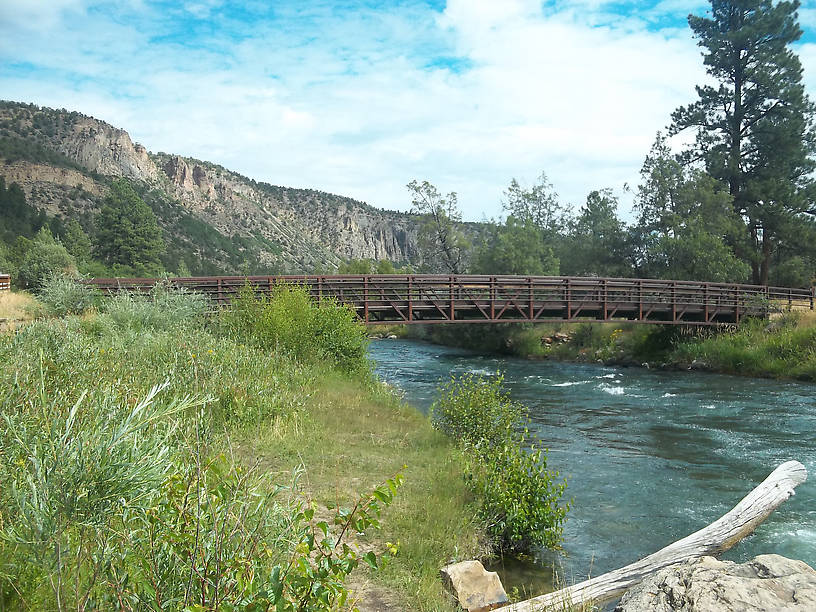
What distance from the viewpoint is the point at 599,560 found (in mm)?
6586

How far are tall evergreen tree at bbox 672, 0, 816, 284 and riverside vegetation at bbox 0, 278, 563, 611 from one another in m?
29.3

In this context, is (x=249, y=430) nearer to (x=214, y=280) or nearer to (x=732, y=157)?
(x=214, y=280)

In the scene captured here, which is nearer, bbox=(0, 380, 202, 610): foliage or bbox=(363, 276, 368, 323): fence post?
bbox=(0, 380, 202, 610): foliage

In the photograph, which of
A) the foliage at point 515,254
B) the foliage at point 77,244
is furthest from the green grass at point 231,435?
the foliage at point 77,244

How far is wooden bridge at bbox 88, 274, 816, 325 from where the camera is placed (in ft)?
76.4

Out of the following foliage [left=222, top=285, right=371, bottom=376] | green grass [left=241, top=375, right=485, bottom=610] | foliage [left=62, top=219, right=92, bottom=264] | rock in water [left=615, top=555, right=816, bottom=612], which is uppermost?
foliage [left=62, top=219, right=92, bottom=264]

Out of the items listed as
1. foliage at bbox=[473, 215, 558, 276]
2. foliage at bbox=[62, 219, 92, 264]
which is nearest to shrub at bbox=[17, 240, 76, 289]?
foliage at bbox=[62, 219, 92, 264]

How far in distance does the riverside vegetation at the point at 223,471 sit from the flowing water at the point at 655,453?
3.48ft

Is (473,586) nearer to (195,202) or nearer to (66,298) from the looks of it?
(66,298)

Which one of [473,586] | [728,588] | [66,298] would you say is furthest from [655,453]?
[66,298]

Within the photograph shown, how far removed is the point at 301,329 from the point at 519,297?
508 inches

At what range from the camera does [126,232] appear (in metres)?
49.0

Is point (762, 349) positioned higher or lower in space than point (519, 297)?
lower

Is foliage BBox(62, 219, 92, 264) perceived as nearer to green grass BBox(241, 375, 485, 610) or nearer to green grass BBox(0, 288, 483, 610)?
green grass BBox(0, 288, 483, 610)
